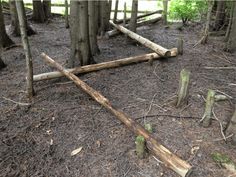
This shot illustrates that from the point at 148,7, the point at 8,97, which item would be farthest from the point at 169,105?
the point at 148,7

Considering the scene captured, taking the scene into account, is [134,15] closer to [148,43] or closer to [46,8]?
[148,43]

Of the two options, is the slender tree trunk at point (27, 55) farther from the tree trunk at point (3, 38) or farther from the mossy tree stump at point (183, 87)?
the tree trunk at point (3, 38)

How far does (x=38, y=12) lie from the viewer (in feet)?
33.6

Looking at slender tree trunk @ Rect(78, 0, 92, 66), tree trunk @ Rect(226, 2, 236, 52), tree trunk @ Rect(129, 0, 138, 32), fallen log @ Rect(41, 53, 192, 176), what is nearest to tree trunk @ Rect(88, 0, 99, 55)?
slender tree trunk @ Rect(78, 0, 92, 66)

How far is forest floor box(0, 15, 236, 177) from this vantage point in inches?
136

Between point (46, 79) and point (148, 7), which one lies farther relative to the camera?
point (148, 7)

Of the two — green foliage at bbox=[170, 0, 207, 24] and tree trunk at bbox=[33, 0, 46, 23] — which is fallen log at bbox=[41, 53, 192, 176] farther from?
tree trunk at bbox=[33, 0, 46, 23]

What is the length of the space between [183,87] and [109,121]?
1252 mm

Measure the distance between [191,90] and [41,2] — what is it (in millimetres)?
7540

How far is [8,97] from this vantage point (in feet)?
16.3

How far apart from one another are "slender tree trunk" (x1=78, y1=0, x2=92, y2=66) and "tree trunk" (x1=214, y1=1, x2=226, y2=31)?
4.88 metres

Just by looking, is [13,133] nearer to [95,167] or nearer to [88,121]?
[88,121]

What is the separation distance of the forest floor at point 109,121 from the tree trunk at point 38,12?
4235 mm

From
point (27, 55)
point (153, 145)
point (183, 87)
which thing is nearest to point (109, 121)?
point (153, 145)
